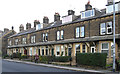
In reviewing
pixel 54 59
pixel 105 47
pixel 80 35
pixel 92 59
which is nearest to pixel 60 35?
pixel 54 59

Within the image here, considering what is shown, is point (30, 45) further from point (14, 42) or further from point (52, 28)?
point (14, 42)

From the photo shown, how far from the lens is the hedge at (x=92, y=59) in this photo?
55.9ft

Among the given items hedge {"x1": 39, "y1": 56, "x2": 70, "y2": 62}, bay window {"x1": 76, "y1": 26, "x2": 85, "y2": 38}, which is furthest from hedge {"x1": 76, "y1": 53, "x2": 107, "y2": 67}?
bay window {"x1": 76, "y1": 26, "x2": 85, "y2": 38}

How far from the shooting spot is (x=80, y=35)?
25.1 meters

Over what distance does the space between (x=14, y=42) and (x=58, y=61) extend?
24.7 metres

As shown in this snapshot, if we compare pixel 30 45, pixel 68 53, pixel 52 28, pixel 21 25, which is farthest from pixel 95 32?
pixel 21 25

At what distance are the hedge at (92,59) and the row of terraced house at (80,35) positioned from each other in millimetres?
3295

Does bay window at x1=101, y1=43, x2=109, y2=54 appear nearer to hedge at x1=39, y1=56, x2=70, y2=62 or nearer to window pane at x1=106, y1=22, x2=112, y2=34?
window pane at x1=106, y1=22, x2=112, y2=34

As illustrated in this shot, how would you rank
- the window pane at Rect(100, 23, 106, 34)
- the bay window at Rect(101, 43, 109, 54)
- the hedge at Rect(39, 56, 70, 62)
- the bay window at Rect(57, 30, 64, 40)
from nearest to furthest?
the bay window at Rect(101, 43, 109, 54) < the window pane at Rect(100, 23, 106, 34) < the hedge at Rect(39, 56, 70, 62) < the bay window at Rect(57, 30, 64, 40)

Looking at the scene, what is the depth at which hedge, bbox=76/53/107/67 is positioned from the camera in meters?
17.0

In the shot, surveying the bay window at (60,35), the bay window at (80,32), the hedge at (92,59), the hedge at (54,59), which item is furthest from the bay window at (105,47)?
the bay window at (60,35)

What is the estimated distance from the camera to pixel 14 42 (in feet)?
151

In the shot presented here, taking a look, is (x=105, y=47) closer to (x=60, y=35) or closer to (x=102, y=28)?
(x=102, y=28)

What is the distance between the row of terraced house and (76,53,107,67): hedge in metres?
3.29
